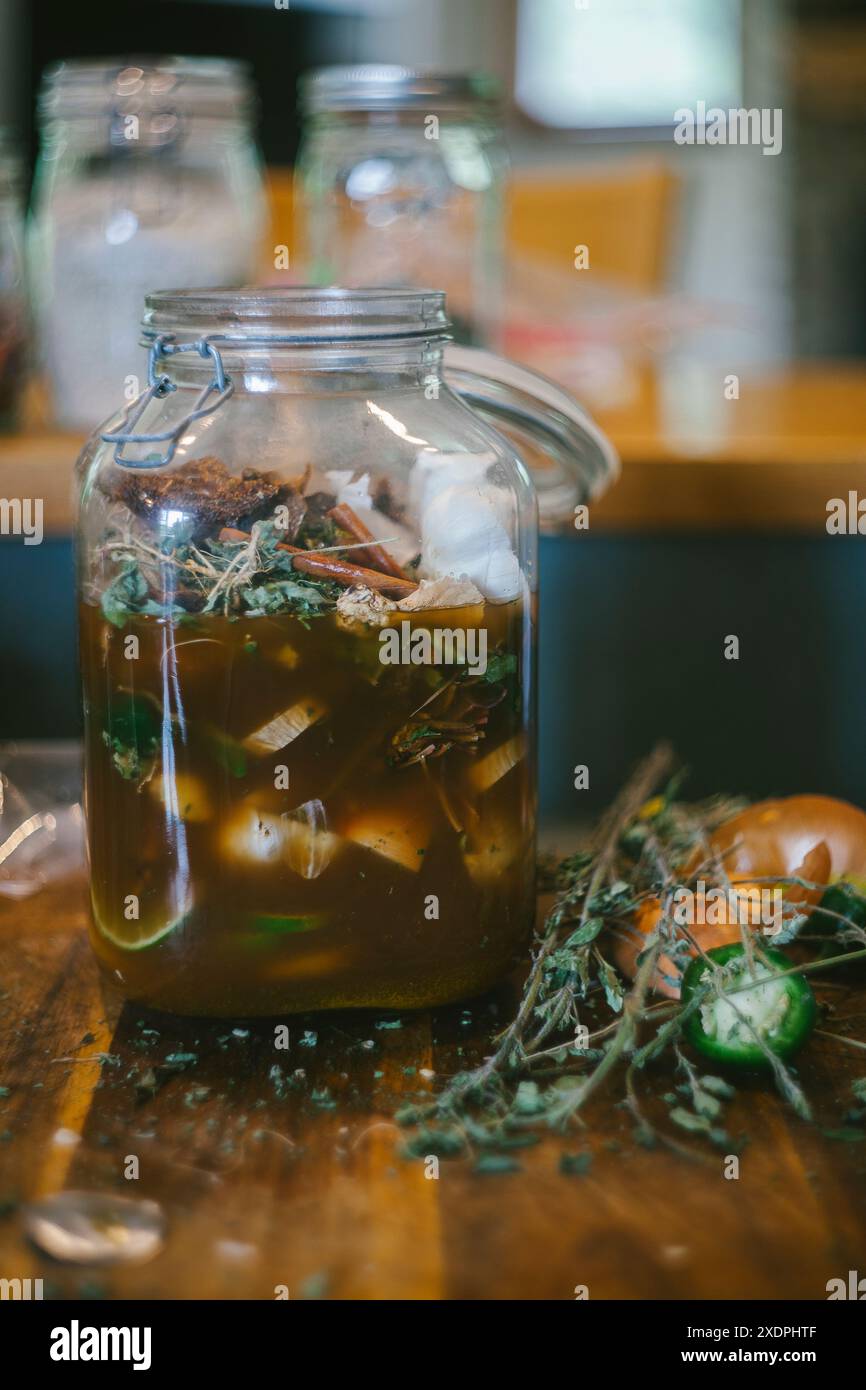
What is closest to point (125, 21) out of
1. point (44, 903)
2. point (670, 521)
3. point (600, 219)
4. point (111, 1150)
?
point (600, 219)

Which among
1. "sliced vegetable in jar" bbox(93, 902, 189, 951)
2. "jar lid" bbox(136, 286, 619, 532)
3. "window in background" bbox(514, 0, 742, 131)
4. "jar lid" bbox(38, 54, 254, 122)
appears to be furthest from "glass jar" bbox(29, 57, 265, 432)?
"window in background" bbox(514, 0, 742, 131)

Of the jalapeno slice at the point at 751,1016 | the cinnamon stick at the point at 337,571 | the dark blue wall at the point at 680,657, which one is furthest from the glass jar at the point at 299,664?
the dark blue wall at the point at 680,657

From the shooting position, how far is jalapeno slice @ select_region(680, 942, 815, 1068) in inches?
25.4

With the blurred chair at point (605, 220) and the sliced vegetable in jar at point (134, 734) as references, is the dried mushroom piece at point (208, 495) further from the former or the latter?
the blurred chair at point (605, 220)

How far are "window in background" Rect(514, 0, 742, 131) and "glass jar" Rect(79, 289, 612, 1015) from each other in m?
3.58

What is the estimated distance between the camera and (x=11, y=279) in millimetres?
1173

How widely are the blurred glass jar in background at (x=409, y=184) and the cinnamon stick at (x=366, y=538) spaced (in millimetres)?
503

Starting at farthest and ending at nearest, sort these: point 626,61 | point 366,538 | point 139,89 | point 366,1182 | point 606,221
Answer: point 626,61, point 606,221, point 139,89, point 366,538, point 366,1182

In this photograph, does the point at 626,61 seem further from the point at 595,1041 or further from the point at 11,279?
the point at 595,1041

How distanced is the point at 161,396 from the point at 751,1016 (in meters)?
0.40

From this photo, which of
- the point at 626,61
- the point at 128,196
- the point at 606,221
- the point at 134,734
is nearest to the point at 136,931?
the point at 134,734

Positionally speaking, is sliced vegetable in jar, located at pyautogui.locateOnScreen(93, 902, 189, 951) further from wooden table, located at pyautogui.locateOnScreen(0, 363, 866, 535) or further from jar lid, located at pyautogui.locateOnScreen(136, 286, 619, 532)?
wooden table, located at pyautogui.locateOnScreen(0, 363, 866, 535)

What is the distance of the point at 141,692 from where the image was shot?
0.69m
